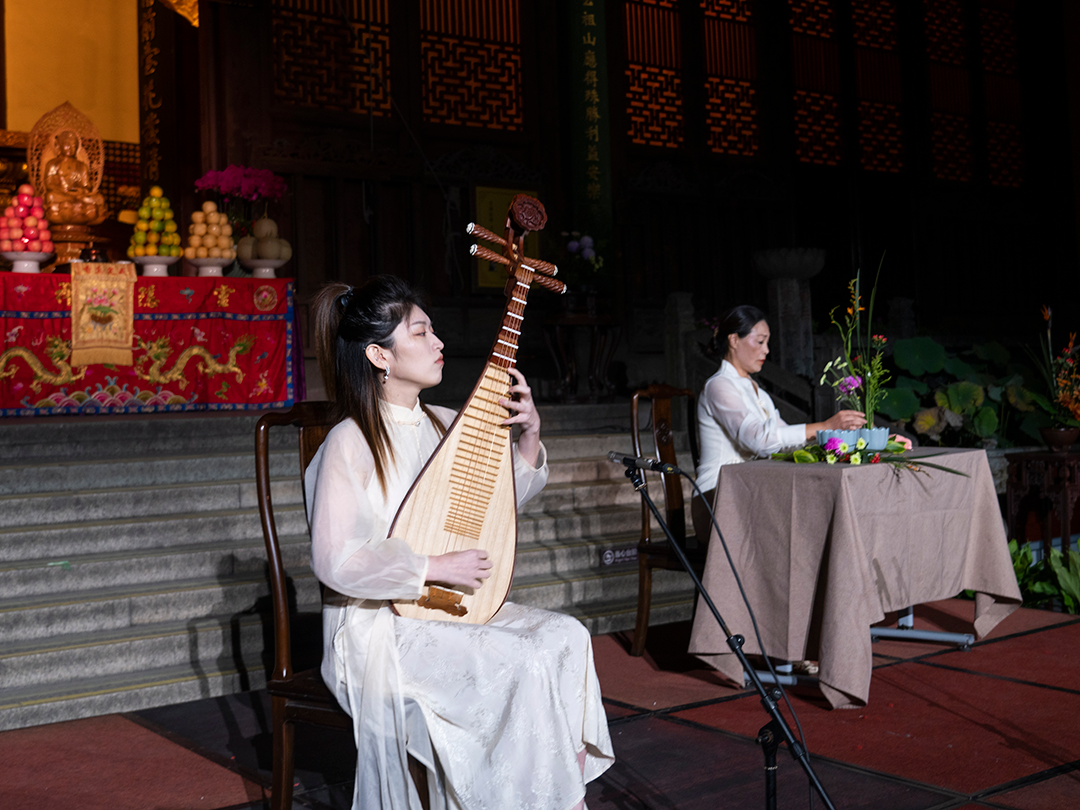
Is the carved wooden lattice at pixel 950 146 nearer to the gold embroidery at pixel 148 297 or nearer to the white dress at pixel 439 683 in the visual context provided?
the gold embroidery at pixel 148 297

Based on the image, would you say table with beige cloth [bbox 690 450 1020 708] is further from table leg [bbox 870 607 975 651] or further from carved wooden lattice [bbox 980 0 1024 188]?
carved wooden lattice [bbox 980 0 1024 188]

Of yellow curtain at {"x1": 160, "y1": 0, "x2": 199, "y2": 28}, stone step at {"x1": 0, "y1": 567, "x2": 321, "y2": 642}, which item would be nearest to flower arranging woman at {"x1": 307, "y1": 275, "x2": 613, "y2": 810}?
stone step at {"x1": 0, "y1": 567, "x2": 321, "y2": 642}

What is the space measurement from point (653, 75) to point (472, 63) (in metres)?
1.59

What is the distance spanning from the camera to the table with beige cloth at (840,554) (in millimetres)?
3102

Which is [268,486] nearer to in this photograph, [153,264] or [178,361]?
[178,361]

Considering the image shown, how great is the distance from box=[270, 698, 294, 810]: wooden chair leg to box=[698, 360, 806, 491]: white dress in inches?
77.5

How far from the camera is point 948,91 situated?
999cm

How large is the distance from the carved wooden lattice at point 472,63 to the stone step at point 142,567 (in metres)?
4.55

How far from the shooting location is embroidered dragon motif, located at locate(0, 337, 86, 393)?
4.89 metres

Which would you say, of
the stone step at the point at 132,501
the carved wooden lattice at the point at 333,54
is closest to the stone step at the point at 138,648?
the stone step at the point at 132,501

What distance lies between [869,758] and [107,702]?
7.65ft

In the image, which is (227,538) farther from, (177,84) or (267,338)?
(177,84)

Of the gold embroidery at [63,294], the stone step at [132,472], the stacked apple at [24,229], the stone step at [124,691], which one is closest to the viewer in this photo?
the stone step at [124,691]

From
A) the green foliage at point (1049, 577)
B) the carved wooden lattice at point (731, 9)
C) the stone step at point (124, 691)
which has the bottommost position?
the stone step at point (124, 691)
